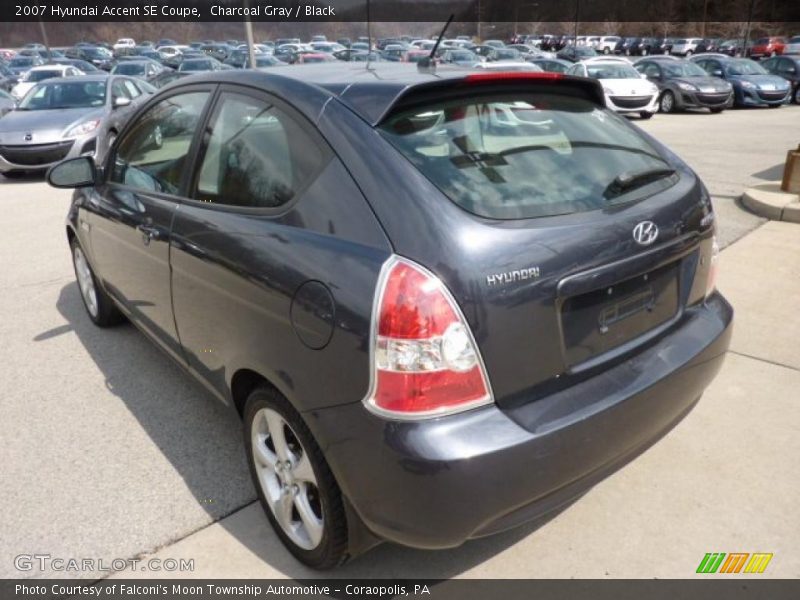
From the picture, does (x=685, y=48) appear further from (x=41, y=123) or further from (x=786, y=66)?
(x=41, y=123)

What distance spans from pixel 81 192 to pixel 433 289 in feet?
10.6

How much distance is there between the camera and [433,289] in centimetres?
176

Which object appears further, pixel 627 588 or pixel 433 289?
pixel 627 588

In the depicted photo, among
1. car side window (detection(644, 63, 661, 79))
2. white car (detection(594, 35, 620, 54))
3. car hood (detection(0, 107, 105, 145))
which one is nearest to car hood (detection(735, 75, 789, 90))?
car side window (detection(644, 63, 661, 79))

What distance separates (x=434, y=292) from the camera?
1.76 metres

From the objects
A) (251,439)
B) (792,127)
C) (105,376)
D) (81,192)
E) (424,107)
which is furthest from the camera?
(792,127)

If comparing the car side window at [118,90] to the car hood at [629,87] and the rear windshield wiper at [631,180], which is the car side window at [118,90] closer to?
the car hood at [629,87]

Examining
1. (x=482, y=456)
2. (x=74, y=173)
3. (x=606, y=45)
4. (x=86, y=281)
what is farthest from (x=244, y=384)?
(x=606, y=45)

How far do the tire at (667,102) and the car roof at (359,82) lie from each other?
Answer: 17.5 metres

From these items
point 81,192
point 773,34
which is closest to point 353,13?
point 773,34

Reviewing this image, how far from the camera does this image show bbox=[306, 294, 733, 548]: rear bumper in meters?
1.75

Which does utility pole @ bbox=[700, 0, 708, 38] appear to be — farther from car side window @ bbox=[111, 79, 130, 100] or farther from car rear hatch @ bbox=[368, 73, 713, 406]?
car rear hatch @ bbox=[368, 73, 713, 406]

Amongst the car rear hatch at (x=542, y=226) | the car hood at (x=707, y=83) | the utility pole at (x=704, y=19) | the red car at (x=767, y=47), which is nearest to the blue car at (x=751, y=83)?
the car hood at (x=707, y=83)

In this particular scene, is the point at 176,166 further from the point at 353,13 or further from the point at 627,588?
the point at 353,13
